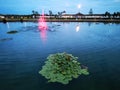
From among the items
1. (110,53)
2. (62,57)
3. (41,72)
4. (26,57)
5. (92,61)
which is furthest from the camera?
(110,53)

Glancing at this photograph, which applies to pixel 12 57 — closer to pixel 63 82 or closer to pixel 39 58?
pixel 39 58

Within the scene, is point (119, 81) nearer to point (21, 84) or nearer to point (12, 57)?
point (21, 84)

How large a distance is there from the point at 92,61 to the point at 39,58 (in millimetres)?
8017

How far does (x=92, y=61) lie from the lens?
2289 cm

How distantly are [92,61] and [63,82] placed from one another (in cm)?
810

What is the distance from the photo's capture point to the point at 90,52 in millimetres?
27516

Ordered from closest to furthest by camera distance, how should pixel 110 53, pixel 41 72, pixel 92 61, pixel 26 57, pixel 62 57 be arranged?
pixel 41 72 → pixel 62 57 → pixel 92 61 → pixel 26 57 → pixel 110 53

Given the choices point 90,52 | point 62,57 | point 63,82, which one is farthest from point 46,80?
point 90,52

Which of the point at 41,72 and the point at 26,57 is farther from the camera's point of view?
the point at 26,57

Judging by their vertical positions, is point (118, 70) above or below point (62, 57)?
below

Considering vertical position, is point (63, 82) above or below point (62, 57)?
below

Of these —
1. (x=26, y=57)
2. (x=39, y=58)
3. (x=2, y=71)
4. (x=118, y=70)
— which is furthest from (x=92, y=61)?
(x=2, y=71)

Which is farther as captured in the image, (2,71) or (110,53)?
(110,53)

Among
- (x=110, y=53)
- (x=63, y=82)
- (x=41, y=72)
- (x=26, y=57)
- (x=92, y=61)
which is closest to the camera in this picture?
(x=63, y=82)
